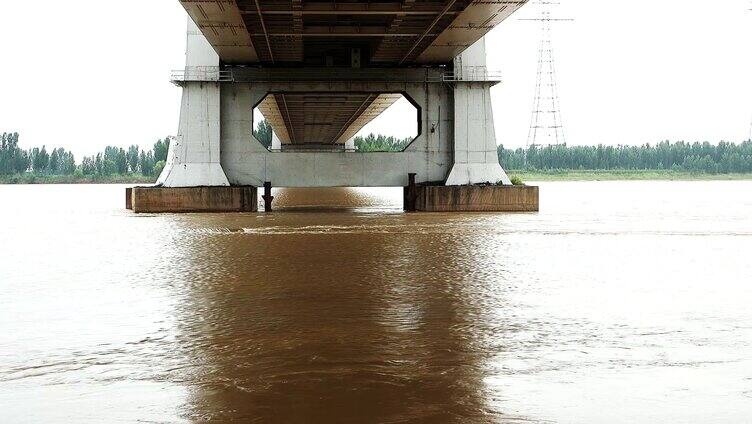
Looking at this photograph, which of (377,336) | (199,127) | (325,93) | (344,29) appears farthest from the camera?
(325,93)

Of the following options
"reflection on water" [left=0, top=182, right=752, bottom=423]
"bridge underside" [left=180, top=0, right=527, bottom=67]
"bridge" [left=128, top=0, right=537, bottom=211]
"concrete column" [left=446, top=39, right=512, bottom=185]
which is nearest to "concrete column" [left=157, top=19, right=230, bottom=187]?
"bridge" [left=128, top=0, right=537, bottom=211]

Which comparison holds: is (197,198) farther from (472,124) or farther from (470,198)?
(472,124)

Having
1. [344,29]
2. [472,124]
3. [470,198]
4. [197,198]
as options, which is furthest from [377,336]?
[472,124]

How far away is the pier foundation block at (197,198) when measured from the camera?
4612 cm

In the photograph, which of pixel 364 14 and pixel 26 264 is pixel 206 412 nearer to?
pixel 26 264

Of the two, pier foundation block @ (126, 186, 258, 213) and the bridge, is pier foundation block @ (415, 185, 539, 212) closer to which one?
the bridge

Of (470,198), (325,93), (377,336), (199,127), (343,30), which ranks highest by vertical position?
(343,30)

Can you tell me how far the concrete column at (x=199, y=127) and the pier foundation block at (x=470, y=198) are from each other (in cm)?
1010

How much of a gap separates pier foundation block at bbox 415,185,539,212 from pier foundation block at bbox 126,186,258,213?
29.6ft

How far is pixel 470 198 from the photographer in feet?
155

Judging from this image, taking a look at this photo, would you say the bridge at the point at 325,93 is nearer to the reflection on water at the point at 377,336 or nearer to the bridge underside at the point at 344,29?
the bridge underside at the point at 344,29

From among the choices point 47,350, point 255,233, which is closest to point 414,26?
point 255,233

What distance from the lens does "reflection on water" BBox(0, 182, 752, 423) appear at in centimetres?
796

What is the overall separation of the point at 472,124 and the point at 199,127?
13.4 metres
